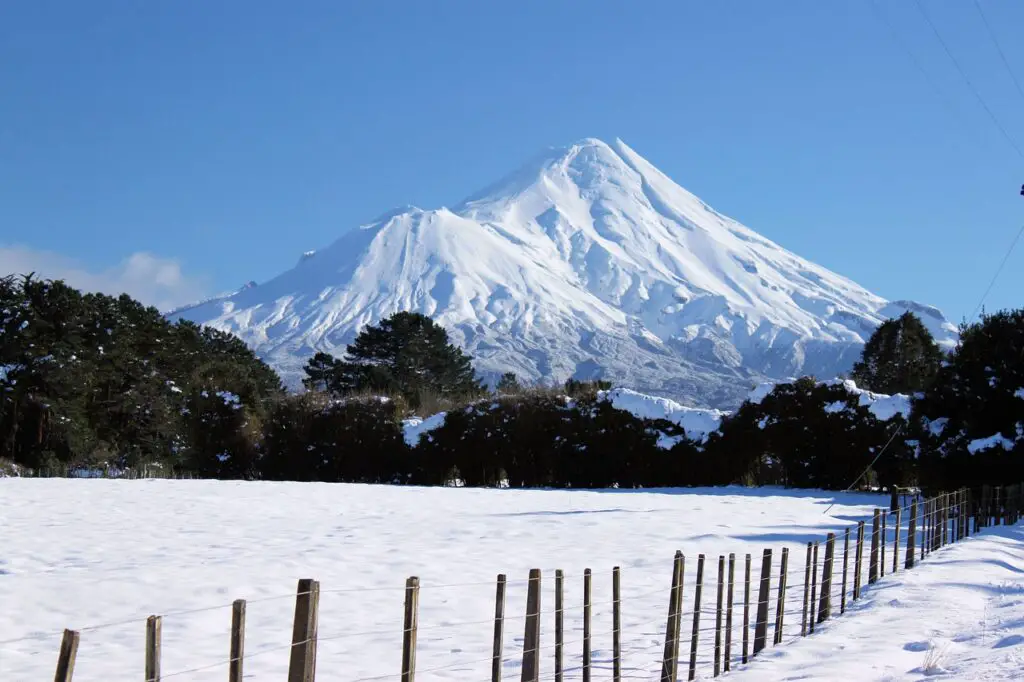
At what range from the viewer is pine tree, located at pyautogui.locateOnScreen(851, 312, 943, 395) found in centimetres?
4562

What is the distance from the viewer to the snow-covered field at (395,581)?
7754mm

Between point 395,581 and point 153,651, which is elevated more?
point 153,651

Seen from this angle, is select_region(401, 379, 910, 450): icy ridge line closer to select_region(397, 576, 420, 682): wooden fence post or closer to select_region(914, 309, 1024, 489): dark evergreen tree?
select_region(914, 309, 1024, 489): dark evergreen tree

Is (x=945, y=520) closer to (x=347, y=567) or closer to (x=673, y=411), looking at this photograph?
(x=347, y=567)

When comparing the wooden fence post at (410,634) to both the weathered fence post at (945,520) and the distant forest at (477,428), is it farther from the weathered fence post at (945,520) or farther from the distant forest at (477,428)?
the distant forest at (477,428)

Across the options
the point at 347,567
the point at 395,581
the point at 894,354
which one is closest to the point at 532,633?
the point at 395,581

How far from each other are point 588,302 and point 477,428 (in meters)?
141

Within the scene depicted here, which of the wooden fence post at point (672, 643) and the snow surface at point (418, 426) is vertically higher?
the snow surface at point (418, 426)

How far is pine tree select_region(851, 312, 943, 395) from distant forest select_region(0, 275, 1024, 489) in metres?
3.52

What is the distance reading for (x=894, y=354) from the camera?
4753 centimetres

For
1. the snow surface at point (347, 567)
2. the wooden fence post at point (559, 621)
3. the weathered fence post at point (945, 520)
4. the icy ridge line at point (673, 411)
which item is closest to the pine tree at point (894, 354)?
the icy ridge line at point (673, 411)

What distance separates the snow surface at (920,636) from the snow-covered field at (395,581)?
0.04 m

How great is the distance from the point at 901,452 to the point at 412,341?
33.6 metres

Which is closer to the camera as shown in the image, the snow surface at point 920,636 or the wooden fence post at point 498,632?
the wooden fence post at point 498,632
